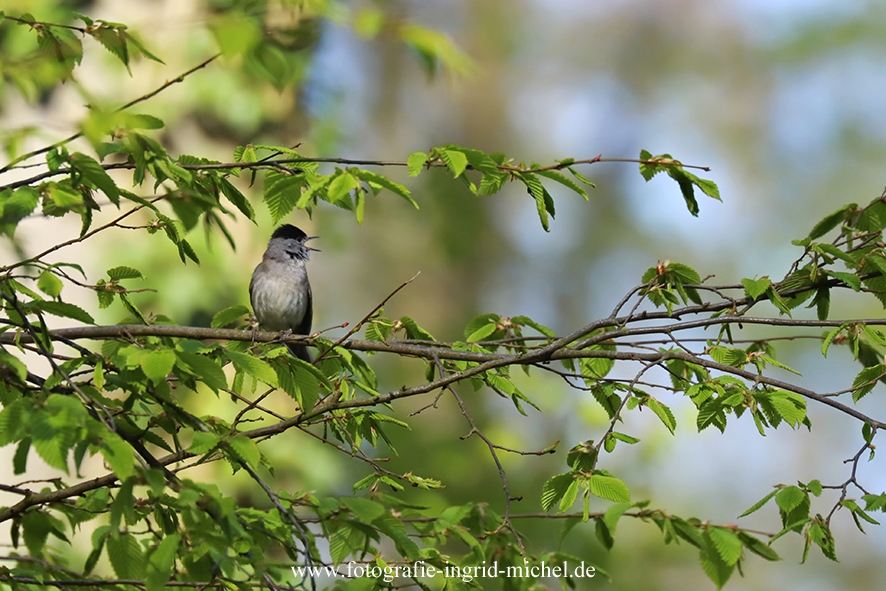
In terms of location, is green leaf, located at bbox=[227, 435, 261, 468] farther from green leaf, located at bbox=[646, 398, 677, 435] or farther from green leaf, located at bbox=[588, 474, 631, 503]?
green leaf, located at bbox=[646, 398, 677, 435]

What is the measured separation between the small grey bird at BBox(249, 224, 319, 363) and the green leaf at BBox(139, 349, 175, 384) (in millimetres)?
3649

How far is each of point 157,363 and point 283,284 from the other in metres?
3.70

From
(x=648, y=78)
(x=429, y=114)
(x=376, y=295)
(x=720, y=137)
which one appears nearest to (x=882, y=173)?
(x=720, y=137)

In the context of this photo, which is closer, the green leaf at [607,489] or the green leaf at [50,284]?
the green leaf at [50,284]

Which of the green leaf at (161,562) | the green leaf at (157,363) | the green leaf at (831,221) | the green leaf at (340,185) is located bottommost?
the green leaf at (161,562)

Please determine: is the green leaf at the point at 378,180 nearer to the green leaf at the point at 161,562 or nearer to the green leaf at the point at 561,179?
the green leaf at the point at 561,179

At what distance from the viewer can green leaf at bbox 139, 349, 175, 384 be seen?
1.71 meters

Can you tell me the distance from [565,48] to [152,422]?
1462 cm

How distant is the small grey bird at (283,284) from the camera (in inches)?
213

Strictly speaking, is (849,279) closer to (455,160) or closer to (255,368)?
(455,160)

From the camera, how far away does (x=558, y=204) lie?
1366cm

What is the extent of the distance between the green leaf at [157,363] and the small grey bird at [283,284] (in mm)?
3649

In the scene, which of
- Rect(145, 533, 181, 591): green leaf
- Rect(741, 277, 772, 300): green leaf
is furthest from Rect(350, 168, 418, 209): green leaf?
Rect(741, 277, 772, 300): green leaf

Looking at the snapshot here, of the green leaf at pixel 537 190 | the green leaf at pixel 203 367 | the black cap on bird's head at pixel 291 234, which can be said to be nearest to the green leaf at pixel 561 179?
the green leaf at pixel 537 190
